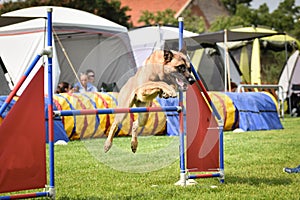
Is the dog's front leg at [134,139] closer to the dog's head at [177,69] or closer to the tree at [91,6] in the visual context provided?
the dog's head at [177,69]

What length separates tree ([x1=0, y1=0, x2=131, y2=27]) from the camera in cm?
2745

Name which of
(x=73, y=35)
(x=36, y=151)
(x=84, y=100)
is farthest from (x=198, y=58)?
(x=36, y=151)

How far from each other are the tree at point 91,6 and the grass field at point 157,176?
2077 centimetres

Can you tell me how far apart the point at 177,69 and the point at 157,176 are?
1.29m

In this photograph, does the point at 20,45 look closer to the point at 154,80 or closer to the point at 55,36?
the point at 55,36

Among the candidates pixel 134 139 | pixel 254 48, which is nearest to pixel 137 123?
pixel 134 139

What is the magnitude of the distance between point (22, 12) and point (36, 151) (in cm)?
1027

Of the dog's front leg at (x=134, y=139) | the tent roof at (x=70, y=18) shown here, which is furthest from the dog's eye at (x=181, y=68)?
the tent roof at (x=70, y=18)

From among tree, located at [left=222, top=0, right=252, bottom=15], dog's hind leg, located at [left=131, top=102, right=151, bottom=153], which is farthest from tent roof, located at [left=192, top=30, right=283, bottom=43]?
tree, located at [left=222, top=0, right=252, bottom=15]

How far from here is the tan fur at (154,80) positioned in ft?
16.1

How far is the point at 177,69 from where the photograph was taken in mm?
5000

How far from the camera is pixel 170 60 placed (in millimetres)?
4965

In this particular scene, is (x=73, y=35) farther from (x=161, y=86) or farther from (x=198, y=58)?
(x=161, y=86)

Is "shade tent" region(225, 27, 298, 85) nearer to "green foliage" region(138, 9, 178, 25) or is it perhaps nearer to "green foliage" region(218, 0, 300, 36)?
"green foliage" region(218, 0, 300, 36)
